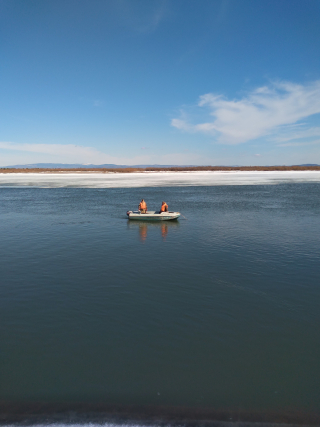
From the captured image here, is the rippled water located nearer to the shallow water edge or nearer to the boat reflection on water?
the shallow water edge

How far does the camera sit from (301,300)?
12203mm

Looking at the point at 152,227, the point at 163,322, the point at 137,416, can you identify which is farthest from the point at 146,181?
the point at 137,416

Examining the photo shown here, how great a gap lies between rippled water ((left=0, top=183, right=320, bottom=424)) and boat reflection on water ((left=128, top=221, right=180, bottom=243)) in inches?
108

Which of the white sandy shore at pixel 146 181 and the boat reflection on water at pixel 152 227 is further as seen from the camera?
the white sandy shore at pixel 146 181

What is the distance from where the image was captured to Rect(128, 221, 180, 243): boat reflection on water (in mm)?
24031

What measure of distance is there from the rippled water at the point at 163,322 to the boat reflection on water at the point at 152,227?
2744 mm

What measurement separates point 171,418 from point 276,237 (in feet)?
56.3

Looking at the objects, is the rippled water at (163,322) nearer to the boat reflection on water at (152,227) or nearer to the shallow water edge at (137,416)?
the shallow water edge at (137,416)

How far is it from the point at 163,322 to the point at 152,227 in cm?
1644

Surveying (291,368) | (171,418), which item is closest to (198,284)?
(291,368)

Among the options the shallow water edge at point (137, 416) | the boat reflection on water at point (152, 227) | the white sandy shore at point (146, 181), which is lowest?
the shallow water edge at point (137, 416)

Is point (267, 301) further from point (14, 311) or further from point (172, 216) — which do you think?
point (172, 216)

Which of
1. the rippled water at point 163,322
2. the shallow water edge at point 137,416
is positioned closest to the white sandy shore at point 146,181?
the rippled water at point 163,322

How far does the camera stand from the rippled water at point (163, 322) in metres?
7.80
